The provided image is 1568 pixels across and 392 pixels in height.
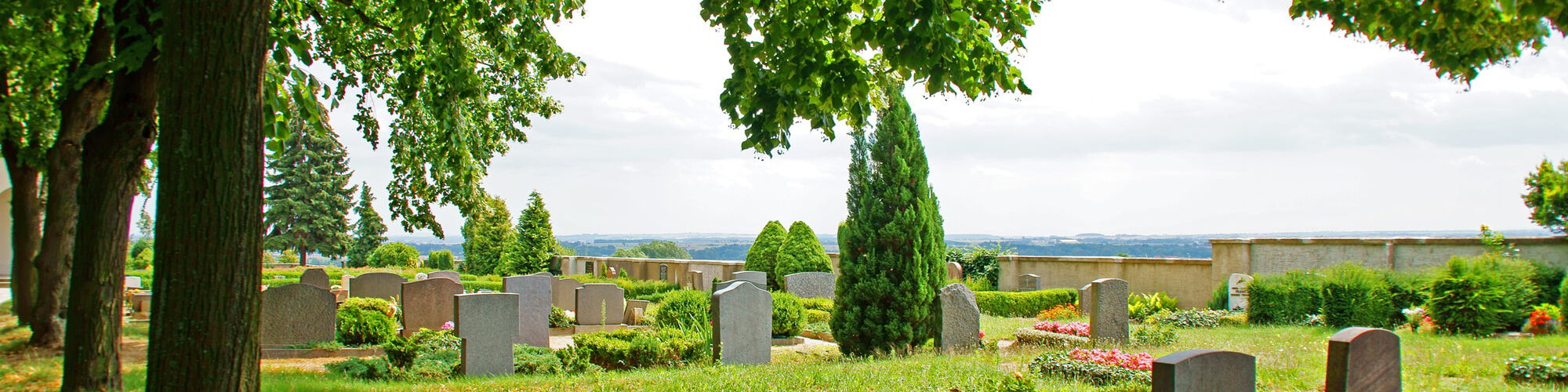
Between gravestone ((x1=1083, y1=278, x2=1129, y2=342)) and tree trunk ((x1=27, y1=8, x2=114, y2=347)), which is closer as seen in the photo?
tree trunk ((x1=27, y1=8, x2=114, y2=347))

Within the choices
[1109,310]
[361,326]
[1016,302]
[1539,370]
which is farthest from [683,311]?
[1539,370]

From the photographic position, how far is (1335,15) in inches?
246

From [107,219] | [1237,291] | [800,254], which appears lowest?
[1237,291]

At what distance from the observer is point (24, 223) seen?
1174cm

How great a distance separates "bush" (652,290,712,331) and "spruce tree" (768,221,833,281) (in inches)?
240

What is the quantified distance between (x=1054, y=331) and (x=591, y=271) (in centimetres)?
1979

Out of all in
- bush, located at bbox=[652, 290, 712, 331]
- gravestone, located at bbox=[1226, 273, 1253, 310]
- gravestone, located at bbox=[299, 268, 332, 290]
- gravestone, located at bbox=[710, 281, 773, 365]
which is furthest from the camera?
gravestone, located at bbox=[1226, 273, 1253, 310]

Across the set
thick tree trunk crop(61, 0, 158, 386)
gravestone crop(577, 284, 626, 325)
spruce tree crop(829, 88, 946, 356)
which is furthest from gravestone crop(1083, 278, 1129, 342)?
thick tree trunk crop(61, 0, 158, 386)

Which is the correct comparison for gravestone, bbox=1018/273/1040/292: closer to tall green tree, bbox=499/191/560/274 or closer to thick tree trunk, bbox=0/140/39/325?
tall green tree, bbox=499/191/560/274

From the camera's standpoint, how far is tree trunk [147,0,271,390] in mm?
3650

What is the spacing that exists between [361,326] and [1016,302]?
1276 cm

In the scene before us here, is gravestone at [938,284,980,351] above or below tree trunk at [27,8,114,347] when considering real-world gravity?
below

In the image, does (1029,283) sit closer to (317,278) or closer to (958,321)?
(958,321)

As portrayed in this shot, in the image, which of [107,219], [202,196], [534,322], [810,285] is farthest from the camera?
[810,285]
